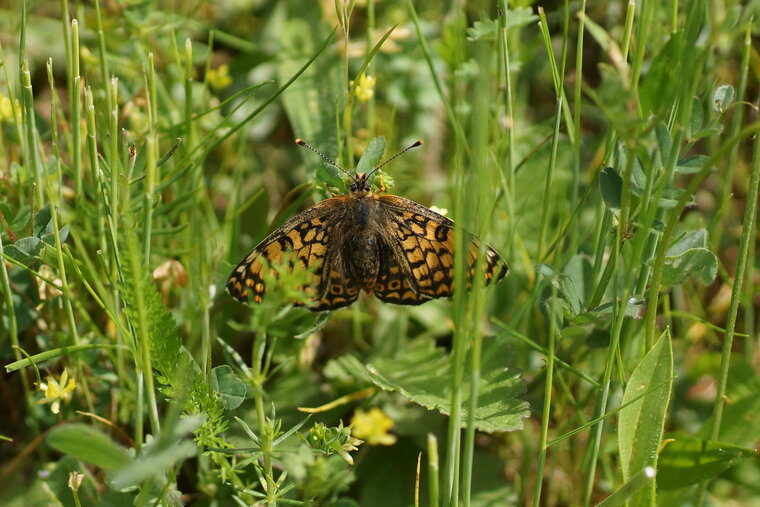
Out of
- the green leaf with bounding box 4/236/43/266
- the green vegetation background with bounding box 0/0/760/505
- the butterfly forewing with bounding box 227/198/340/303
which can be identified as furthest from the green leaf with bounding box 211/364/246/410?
the green leaf with bounding box 4/236/43/266

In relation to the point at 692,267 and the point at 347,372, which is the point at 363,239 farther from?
the point at 692,267

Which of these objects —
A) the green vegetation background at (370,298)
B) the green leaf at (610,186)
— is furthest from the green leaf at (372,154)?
the green leaf at (610,186)

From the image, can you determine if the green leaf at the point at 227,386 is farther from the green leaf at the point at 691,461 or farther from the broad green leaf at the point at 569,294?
the green leaf at the point at 691,461

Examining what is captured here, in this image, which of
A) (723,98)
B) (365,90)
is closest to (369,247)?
(365,90)

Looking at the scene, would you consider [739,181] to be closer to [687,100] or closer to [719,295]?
[719,295]

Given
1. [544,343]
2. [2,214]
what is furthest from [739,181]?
[2,214]

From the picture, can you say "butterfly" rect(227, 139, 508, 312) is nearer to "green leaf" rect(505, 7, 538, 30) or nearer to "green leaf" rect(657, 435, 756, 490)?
"green leaf" rect(505, 7, 538, 30)
